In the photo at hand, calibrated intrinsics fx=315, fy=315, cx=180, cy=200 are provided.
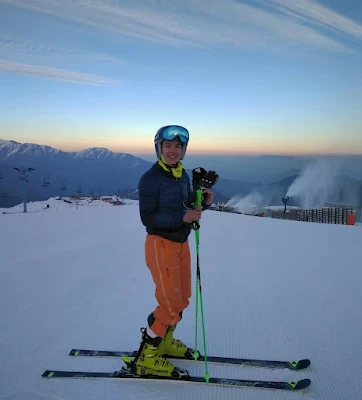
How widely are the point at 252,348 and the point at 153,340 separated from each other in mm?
926

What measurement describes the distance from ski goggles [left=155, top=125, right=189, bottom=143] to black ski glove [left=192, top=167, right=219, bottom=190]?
253 millimetres

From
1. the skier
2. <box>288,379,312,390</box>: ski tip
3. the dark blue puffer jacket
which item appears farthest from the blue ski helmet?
<box>288,379,312,390</box>: ski tip

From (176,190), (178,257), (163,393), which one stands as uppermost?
(176,190)

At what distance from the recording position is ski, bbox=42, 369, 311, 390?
219 cm

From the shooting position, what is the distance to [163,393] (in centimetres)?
216

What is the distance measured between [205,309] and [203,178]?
70.3 inches

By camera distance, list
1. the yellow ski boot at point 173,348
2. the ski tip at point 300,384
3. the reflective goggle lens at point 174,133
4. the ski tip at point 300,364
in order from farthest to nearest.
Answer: the yellow ski boot at point 173,348
the ski tip at point 300,364
the reflective goggle lens at point 174,133
the ski tip at point 300,384

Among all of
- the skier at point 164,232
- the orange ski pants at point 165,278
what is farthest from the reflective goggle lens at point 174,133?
the orange ski pants at point 165,278

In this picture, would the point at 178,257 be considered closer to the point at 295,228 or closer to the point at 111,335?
the point at 111,335

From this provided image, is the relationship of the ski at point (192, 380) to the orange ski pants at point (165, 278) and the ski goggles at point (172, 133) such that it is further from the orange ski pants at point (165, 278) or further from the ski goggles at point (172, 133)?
the ski goggles at point (172, 133)

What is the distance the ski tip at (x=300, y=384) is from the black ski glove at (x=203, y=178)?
1504mm

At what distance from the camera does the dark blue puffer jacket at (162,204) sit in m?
2.22

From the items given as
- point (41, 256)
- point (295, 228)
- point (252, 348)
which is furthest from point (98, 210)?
point (252, 348)

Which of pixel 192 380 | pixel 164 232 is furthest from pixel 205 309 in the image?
pixel 164 232
